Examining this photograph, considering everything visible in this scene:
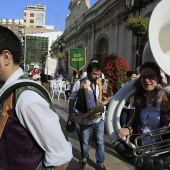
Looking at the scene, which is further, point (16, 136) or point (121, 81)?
point (121, 81)

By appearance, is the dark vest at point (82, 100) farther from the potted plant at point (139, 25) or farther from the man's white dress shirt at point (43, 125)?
the potted plant at point (139, 25)

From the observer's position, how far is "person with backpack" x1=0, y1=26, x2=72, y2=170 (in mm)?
1286

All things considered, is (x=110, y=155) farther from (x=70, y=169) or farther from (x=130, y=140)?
(x=130, y=140)

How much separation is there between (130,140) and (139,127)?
15 centimetres

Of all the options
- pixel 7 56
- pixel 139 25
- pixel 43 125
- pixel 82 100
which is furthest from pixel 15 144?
pixel 139 25

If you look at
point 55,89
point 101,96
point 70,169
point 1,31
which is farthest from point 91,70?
point 55,89

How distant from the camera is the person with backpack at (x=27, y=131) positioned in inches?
50.6

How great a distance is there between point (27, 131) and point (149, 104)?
4.52 ft

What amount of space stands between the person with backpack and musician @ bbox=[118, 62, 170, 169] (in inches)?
45.4

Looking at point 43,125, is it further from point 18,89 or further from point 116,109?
point 116,109

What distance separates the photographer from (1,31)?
1.38 meters

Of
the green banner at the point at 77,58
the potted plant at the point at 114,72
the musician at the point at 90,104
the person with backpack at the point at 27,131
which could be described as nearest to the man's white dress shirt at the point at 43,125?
the person with backpack at the point at 27,131

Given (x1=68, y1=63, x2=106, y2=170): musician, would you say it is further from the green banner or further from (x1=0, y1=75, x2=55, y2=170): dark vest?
the green banner

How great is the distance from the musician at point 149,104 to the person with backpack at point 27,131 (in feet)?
3.78
